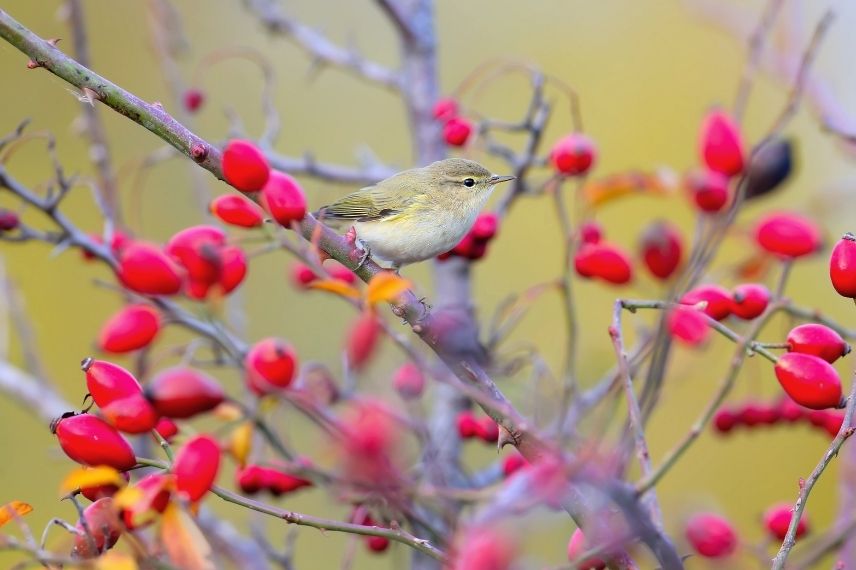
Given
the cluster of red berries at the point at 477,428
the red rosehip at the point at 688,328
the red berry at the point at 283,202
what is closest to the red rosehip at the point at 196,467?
the red berry at the point at 283,202

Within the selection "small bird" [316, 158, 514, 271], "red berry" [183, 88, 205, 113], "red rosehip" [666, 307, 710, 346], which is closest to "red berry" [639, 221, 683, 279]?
"red rosehip" [666, 307, 710, 346]

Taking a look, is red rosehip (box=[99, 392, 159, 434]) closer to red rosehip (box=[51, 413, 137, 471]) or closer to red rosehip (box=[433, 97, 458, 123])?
red rosehip (box=[51, 413, 137, 471])

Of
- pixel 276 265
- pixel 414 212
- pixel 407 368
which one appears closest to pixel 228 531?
pixel 407 368

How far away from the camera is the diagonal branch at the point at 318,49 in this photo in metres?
2.81

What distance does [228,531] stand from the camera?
7.63 feet

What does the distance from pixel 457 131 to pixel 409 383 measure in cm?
77

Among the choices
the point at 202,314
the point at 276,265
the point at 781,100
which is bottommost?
the point at 276,265

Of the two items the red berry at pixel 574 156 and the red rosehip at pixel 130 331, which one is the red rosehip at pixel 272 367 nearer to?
the red rosehip at pixel 130 331

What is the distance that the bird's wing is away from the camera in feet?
8.59

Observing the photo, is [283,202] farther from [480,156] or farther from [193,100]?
[480,156]

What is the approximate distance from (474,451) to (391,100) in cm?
260

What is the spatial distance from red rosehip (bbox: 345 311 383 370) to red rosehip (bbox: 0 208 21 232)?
1.23 metres

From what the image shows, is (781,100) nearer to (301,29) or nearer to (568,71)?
(568,71)

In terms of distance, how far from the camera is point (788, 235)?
5.82ft
